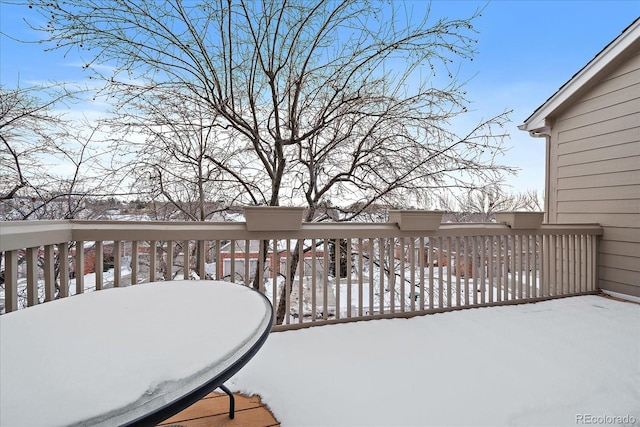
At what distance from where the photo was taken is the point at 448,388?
1562mm

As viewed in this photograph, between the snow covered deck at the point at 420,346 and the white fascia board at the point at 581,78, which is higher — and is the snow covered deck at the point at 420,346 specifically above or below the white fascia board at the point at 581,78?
below

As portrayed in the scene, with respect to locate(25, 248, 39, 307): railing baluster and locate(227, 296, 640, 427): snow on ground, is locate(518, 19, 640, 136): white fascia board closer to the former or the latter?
locate(227, 296, 640, 427): snow on ground

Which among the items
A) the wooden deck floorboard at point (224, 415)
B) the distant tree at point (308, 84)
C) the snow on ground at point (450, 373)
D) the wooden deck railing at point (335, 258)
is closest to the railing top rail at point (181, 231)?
the wooden deck railing at point (335, 258)

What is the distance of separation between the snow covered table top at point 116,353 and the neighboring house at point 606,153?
178 inches

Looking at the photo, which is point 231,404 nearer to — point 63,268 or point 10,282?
point 10,282

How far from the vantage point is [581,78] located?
12.6 ft

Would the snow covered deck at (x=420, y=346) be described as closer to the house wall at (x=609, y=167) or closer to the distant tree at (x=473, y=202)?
the house wall at (x=609, y=167)

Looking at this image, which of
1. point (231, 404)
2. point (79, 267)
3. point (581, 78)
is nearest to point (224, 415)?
point (231, 404)

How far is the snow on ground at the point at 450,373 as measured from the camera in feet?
4.51

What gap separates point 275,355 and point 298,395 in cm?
43

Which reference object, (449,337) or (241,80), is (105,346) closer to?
(449,337)

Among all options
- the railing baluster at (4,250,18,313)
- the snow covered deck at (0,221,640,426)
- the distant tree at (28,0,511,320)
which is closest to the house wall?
the snow covered deck at (0,221,640,426)

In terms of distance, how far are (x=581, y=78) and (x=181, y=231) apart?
16.5 feet

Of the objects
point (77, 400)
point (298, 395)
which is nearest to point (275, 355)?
point (298, 395)
